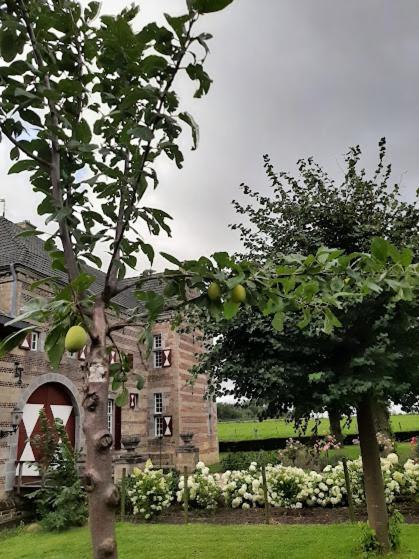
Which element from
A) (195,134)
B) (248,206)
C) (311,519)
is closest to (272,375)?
(248,206)

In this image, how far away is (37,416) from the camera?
13930 millimetres

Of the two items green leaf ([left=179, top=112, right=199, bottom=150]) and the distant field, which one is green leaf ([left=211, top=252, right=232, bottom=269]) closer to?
green leaf ([left=179, top=112, right=199, bottom=150])

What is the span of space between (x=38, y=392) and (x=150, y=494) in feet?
17.8

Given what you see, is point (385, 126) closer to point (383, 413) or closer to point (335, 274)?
point (335, 274)

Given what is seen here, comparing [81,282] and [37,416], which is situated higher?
[81,282]

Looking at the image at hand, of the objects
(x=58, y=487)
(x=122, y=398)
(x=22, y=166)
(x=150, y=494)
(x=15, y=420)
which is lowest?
(x=150, y=494)

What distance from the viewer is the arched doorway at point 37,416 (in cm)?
1296

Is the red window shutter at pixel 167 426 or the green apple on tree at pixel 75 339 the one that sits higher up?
the green apple on tree at pixel 75 339

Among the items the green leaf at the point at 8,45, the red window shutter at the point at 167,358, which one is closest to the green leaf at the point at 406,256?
the green leaf at the point at 8,45

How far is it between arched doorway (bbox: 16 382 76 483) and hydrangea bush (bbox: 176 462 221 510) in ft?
13.4

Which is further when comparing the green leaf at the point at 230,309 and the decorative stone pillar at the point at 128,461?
the decorative stone pillar at the point at 128,461

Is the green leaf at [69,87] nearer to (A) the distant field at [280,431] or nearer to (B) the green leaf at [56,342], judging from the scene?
(B) the green leaf at [56,342]

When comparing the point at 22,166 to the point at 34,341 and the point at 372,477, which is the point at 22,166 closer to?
the point at 372,477

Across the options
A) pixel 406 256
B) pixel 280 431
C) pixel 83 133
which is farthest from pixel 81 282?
pixel 280 431
